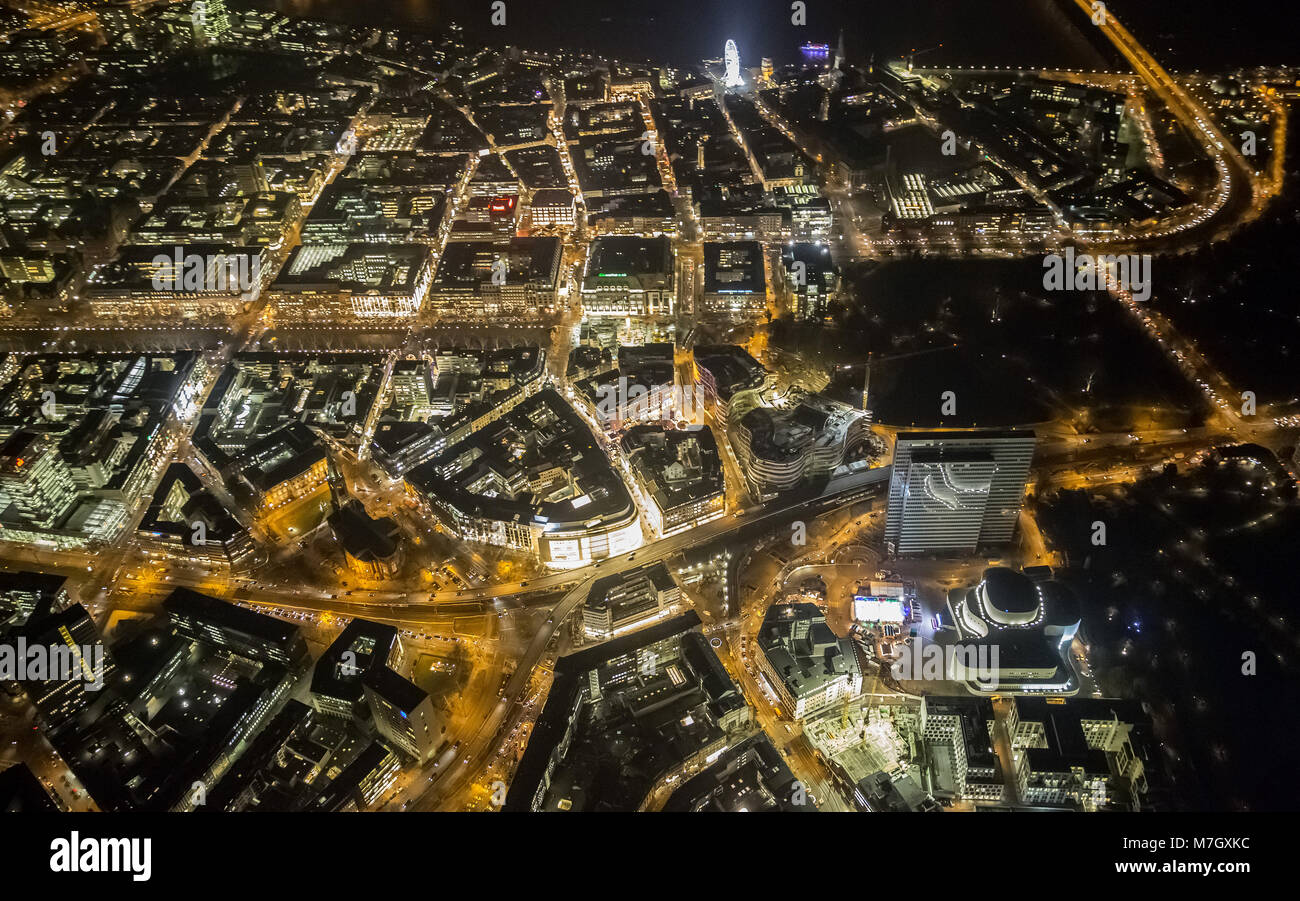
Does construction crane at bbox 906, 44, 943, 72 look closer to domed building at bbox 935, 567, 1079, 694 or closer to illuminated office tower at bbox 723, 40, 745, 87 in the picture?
illuminated office tower at bbox 723, 40, 745, 87

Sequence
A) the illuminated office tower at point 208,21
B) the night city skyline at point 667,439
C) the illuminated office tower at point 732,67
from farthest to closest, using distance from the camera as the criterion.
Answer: the illuminated office tower at point 208,21, the illuminated office tower at point 732,67, the night city skyline at point 667,439

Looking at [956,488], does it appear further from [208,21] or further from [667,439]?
[208,21]

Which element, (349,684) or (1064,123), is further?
(1064,123)

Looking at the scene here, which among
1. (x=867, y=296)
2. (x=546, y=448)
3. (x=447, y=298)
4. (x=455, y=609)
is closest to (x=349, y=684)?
(x=455, y=609)

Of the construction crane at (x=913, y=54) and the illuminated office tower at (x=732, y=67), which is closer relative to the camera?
the illuminated office tower at (x=732, y=67)

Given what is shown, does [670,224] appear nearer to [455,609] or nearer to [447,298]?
[447,298]

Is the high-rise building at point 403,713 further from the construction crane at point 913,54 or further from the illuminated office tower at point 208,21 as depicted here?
the illuminated office tower at point 208,21

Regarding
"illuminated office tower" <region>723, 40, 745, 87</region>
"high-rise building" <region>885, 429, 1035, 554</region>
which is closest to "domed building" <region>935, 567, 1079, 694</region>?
"high-rise building" <region>885, 429, 1035, 554</region>

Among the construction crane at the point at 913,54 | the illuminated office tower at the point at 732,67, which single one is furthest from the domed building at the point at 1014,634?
the construction crane at the point at 913,54
